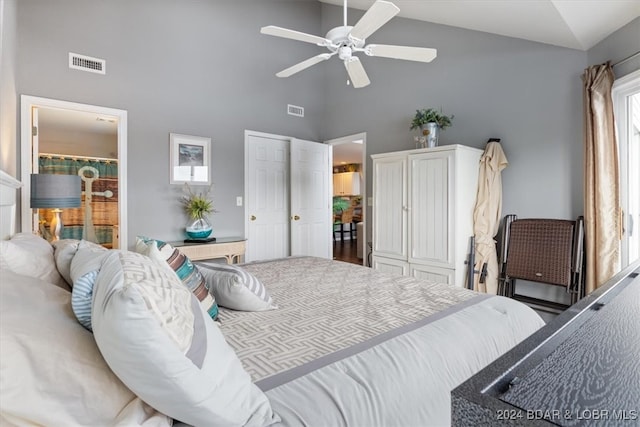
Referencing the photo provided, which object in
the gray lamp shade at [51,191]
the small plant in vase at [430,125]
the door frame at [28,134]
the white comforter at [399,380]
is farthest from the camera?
the small plant in vase at [430,125]

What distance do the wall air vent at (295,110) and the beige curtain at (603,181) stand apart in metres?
3.45

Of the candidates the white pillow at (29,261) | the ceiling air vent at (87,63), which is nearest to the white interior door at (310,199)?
the ceiling air vent at (87,63)

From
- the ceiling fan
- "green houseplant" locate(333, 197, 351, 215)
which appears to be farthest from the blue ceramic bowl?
"green houseplant" locate(333, 197, 351, 215)

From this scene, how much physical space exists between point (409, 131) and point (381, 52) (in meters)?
1.98

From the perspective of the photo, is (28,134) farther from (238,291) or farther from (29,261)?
(238,291)

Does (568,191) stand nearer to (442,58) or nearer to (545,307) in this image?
(545,307)

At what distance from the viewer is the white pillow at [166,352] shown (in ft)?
2.09

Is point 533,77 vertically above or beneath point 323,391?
above

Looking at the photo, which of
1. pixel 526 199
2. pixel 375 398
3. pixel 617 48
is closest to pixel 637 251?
pixel 526 199

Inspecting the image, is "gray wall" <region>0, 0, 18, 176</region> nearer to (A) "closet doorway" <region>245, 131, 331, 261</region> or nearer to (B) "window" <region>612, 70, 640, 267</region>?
(A) "closet doorway" <region>245, 131, 331, 261</region>

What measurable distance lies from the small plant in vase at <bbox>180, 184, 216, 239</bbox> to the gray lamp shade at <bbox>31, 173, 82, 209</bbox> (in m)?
1.33

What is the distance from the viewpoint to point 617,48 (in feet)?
8.48

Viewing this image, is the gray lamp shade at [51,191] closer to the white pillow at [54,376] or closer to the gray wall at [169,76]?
the gray wall at [169,76]

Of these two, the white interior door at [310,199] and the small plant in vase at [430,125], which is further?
the white interior door at [310,199]
